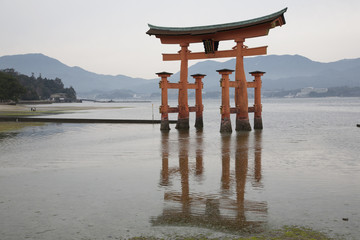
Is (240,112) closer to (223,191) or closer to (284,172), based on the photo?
(284,172)

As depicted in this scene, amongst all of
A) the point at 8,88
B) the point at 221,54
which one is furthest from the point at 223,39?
the point at 8,88

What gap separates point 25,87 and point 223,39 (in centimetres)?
9509

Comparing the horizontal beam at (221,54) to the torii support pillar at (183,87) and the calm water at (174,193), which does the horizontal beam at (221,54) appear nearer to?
the torii support pillar at (183,87)

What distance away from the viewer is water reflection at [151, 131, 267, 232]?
6.76 m

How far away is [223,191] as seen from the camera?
30.0 feet

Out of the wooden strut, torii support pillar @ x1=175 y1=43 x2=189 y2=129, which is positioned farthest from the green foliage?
torii support pillar @ x1=175 y1=43 x2=189 y2=129

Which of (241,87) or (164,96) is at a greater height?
(241,87)

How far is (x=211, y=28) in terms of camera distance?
25000 millimetres

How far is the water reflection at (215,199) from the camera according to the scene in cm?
676

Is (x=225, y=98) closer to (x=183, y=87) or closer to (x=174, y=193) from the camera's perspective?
(x=183, y=87)

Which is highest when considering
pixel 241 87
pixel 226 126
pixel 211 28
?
pixel 211 28

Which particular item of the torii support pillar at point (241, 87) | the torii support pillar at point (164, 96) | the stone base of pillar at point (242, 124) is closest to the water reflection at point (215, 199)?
the torii support pillar at point (241, 87)

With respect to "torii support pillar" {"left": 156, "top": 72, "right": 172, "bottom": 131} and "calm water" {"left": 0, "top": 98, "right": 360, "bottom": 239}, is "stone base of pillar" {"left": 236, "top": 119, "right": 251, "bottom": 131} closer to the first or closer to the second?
"torii support pillar" {"left": 156, "top": 72, "right": 172, "bottom": 131}

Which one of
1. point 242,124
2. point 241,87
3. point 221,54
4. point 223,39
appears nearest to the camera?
point 241,87
